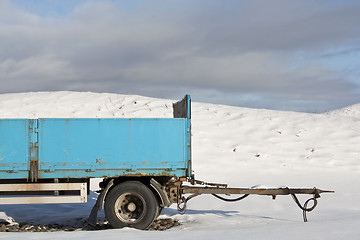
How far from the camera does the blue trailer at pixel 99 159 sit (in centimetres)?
864

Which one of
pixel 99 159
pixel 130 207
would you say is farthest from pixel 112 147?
pixel 130 207

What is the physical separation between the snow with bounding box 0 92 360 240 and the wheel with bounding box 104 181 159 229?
442 mm

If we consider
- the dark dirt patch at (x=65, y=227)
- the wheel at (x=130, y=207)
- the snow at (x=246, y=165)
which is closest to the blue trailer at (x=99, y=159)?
→ the wheel at (x=130, y=207)

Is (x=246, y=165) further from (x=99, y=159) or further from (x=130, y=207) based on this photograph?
(x=99, y=159)

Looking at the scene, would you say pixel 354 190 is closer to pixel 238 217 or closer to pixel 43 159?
pixel 238 217

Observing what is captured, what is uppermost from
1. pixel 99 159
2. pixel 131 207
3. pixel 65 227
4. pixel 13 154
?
pixel 13 154

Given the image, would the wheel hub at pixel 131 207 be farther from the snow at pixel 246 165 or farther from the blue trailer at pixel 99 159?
the snow at pixel 246 165

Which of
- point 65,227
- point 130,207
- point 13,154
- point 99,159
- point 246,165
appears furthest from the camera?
point 246,165

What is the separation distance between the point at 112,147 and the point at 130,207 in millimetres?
1307

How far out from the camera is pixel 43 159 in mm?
8672

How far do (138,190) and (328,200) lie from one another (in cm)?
659

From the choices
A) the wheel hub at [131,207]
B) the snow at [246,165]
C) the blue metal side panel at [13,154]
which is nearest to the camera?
the snow at [246,165]

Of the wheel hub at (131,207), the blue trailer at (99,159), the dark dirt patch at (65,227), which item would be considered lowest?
the dark dirt patch at (65,227)

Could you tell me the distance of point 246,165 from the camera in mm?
20172
